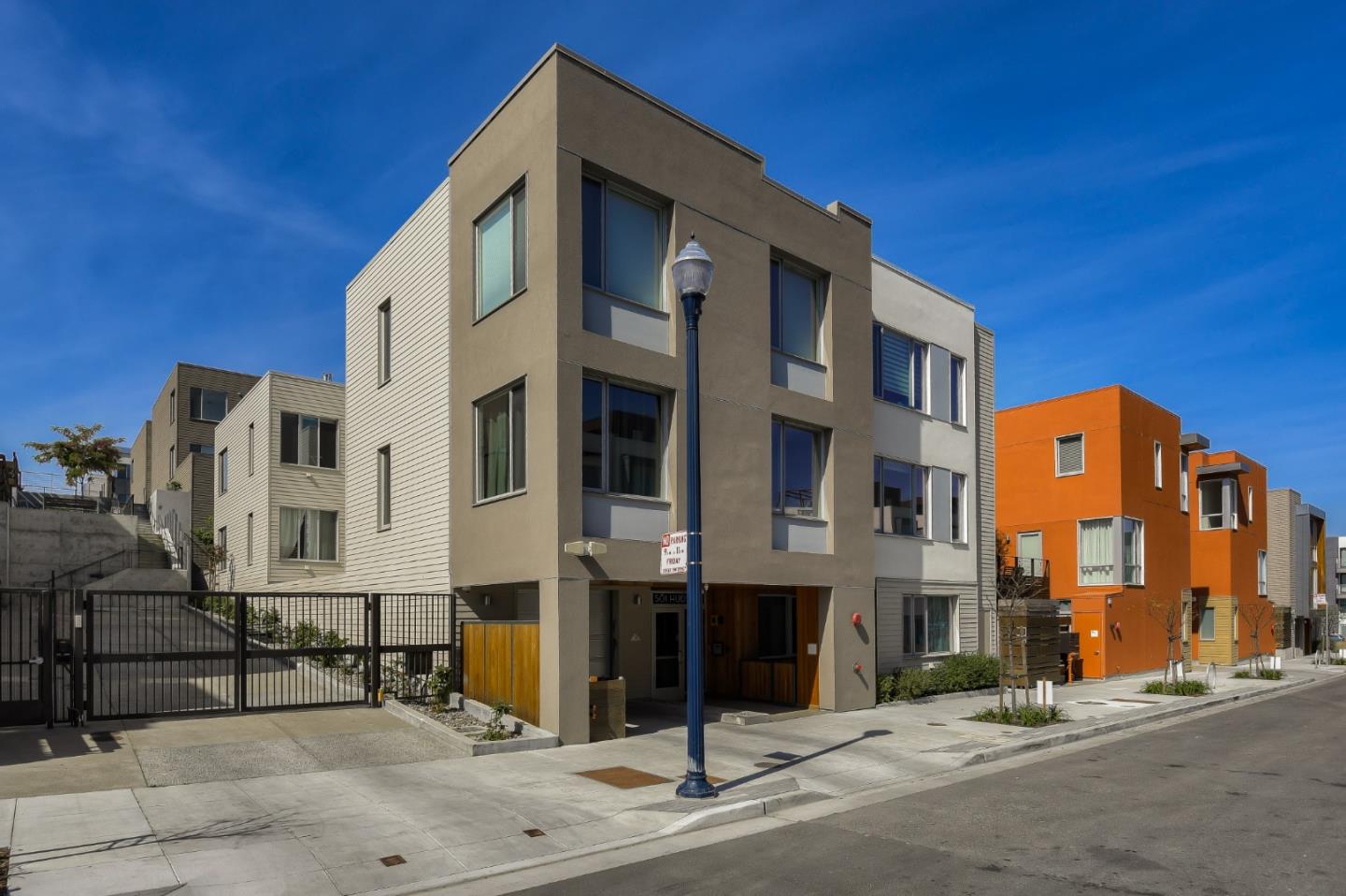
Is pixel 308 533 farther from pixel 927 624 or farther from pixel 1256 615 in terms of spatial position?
pixel 1256 615

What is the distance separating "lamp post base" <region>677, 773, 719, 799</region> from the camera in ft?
35.7

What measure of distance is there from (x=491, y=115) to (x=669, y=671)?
37.4 feet

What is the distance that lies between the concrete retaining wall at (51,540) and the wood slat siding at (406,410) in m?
24.1

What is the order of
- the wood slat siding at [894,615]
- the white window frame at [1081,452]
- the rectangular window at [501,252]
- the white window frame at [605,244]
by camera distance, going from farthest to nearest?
the white window frame at [1081,452] → the wood slat siding at [894,615] → the rectangular window at [501,252] → the white window frame at [605,244]

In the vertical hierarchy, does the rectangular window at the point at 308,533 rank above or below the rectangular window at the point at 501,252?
below

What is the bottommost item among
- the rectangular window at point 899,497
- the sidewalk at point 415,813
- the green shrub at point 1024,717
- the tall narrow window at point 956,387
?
the green shrub at point 1024,717

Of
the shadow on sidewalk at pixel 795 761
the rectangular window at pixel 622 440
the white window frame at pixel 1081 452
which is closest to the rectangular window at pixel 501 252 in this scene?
the rectangular window at pixel 622 440

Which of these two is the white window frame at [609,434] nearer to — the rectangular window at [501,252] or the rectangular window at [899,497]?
the rectangular window at [501,252]

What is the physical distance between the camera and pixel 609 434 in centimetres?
1589

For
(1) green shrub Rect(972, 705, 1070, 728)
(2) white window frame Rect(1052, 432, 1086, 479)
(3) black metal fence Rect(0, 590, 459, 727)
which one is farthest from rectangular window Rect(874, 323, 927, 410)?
(2) white window frame Rect(1052, 432, 1086, 479)

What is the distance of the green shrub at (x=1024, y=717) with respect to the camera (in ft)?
58.9

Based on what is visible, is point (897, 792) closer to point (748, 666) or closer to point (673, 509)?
point (673, 509)

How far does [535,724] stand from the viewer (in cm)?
1496

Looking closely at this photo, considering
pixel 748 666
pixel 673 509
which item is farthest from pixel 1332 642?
pixel 673 509
